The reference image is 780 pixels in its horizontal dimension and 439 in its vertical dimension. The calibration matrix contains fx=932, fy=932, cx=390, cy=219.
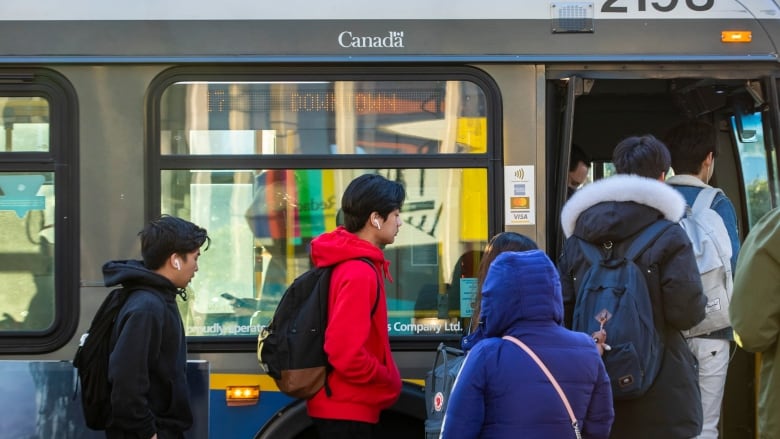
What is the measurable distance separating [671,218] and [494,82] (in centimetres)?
113

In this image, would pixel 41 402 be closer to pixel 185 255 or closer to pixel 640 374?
pixel 185 255

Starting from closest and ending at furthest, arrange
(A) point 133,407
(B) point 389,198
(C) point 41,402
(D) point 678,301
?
1. (A) point 133,407
2. (D) point 678,301
3. (B) point 389,198
4. (C) point 41,402

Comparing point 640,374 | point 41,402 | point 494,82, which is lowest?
point 41,402

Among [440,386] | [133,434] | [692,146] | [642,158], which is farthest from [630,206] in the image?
[133,434]

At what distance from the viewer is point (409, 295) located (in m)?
4.27

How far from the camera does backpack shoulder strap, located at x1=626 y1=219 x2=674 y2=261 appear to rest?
3414 millimetres

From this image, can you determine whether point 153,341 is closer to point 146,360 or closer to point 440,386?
point 146,360

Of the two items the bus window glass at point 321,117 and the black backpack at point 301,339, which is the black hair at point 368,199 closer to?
the black backpack at point 301,339

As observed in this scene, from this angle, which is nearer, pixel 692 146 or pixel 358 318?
pixel 358 318

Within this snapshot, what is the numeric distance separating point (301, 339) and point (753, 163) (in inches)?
109

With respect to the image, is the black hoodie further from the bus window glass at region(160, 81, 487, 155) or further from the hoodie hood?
the bus window glass at region(160, 81, 487, 155)

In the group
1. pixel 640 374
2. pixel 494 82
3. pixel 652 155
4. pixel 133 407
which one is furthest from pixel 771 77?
pixel 133 407

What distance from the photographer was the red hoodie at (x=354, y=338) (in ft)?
11.3

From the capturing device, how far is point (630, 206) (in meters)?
3.49
